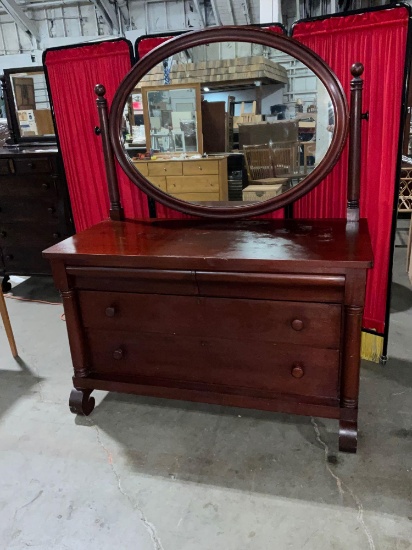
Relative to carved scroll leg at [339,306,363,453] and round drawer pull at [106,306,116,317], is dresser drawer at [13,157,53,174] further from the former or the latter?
carved scroll leg at [339,306,363,453]

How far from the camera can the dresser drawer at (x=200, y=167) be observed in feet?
5.92

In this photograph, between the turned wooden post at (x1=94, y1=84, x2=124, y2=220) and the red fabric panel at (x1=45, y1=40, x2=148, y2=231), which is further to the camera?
the red fabric panel at (x1=45, y1=40, x2=148, y2=231)

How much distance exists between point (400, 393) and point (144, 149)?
151cm

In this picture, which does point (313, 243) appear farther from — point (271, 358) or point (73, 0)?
point (73, 0)

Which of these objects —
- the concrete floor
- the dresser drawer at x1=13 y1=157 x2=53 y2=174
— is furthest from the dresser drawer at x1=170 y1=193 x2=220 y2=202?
the dresser drawer at x1=13 y1=157 x2=53 y2=174

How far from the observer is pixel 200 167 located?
5.97 feet

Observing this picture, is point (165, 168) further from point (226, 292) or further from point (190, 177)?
point (226, 292)

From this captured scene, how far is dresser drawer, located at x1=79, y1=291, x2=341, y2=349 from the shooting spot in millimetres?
1407

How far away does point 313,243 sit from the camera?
1.45 metres

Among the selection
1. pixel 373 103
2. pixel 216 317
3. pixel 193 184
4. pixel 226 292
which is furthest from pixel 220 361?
pixel 373 103

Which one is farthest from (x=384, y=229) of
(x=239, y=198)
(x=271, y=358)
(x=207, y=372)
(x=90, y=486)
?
(x=90, y=486)

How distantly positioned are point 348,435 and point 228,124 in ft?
4.12

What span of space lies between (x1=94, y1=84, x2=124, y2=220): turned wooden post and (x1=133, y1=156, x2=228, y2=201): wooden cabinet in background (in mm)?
109

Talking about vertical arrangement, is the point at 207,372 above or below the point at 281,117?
below
